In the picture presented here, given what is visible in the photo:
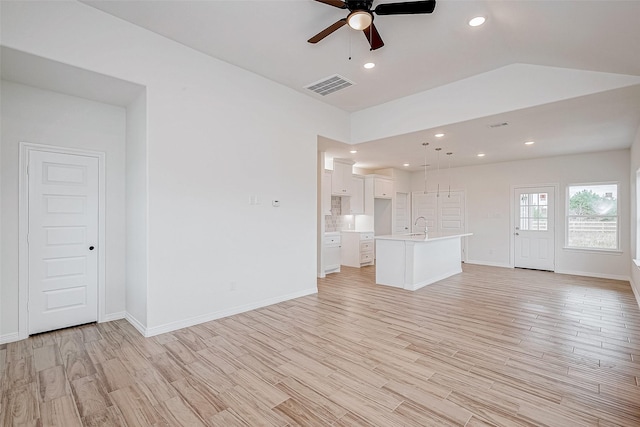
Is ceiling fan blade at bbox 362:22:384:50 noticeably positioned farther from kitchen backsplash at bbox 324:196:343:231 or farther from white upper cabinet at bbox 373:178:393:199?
white upper cabinet at bbox 373:178:393:199

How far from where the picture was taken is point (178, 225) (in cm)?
348

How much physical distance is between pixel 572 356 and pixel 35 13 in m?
5.81

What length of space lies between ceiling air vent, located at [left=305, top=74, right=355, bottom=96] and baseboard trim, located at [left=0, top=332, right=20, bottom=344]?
15.3ft

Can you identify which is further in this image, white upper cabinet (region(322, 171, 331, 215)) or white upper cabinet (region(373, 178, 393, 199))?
white upper cabinet (region(373, 178, 393, 199))

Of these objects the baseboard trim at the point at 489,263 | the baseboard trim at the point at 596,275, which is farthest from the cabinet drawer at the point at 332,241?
the baseboard trim at the point at 596,275

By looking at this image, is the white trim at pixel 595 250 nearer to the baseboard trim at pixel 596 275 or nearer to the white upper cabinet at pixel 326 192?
the baseboard trim at pixel 596 275

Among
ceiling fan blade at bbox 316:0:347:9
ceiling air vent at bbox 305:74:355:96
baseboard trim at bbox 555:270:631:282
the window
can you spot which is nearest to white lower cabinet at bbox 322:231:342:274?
ceiling air vent at bbox 305:74:355:96

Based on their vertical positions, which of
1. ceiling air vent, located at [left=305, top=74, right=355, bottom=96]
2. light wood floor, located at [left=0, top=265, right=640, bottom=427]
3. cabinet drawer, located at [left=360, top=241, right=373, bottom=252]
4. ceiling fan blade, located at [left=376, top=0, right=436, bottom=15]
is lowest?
light wood floor, located at [left=0, top=265, right=640, bottom=427]

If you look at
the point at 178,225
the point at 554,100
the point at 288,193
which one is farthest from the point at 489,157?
the point at 178,225

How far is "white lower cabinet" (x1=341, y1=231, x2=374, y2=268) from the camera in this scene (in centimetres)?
750

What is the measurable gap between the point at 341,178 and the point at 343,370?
512 centimetres

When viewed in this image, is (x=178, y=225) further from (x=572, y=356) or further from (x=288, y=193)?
(x=572, y=356)

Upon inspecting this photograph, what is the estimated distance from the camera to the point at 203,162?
12.1ft

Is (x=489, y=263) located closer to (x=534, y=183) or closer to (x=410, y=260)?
(x=534, y=183)
